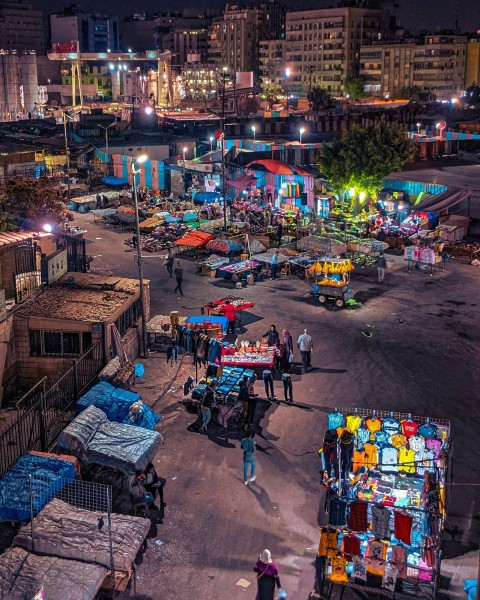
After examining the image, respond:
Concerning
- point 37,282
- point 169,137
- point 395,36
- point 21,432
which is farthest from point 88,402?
point 395,36

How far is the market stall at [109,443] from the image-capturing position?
1348 cm

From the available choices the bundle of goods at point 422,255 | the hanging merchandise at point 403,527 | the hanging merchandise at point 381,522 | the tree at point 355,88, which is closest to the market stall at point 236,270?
the bundle of goods at point 422,255

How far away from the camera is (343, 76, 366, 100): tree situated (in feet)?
452

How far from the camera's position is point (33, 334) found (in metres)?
18.6

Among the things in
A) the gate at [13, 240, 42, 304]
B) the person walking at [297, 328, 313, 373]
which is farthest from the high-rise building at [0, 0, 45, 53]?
the person walking at [297, 328, 313, 373]

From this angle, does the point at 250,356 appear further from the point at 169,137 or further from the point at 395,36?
the point at 395,36

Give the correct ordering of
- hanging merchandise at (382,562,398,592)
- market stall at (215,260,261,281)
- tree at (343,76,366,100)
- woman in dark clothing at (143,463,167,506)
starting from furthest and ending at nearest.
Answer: tree at (343,76,366,100)
market stall at (215,260,261,281)
woman in dark clothing at (143,463,167,506)
hanging merchandise at (382,562,398,592)

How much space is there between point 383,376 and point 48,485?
34.1 feet

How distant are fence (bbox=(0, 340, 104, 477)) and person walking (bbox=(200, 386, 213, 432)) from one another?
2.94m

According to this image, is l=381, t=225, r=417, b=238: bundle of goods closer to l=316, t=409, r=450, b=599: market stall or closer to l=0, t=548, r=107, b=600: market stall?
l=316, t=409, r=450, b=599: market stall

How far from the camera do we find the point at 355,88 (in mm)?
137875

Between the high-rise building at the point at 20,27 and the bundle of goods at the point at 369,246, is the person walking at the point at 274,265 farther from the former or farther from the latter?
the high-rise building at the point at 20,27

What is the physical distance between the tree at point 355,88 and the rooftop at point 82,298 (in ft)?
405

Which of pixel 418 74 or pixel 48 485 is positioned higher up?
pixel 418 74
